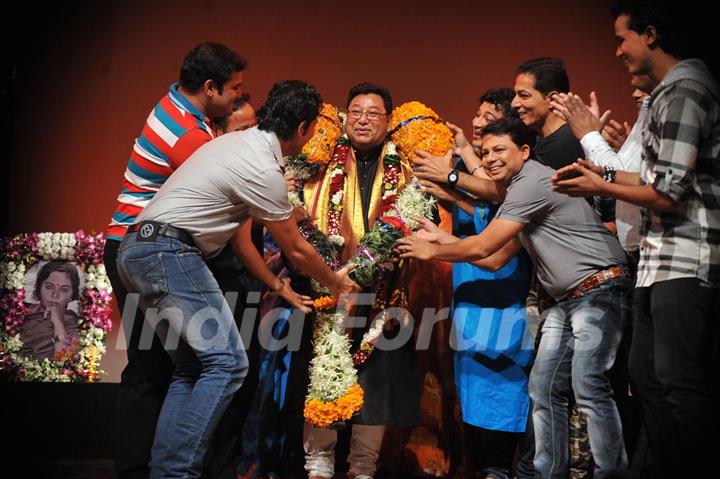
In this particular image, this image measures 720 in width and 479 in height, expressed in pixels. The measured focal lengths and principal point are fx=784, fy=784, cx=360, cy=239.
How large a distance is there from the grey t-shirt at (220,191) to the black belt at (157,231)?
0.02 m

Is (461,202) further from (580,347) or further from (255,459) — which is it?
(255,459)

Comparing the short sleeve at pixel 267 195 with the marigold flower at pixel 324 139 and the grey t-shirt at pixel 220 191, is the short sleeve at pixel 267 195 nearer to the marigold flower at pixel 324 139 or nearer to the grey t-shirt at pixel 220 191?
the grey t-shirt at pixel 220 191

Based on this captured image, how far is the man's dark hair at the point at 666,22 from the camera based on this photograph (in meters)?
2.64

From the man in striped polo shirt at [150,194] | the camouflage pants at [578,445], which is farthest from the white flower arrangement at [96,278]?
the camouflage pants at [578,445]

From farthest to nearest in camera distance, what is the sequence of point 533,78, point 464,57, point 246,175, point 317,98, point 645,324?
point 464,57
point 533,78
point 317,98
point 246,175
point 645,324

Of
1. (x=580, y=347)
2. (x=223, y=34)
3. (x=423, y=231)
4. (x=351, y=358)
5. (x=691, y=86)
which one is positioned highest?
(x=223, y=34)

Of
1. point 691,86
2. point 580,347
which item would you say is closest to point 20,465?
point 580,347

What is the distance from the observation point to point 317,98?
339cm

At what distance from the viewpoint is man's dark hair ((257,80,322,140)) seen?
325 centimetres

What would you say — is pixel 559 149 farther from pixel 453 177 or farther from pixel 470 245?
pixel 470 245

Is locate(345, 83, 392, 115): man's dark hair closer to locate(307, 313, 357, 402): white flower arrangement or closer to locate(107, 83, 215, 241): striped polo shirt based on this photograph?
locate(107, 83, 215, 241): striped polo shirt

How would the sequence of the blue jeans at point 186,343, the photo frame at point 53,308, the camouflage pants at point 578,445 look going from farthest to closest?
the photo frame at point 53,308
the camouflage pants at point 578,445
the blue jeans at point 186,343

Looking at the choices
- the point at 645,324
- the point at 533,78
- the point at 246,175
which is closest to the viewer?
the point at 645,324

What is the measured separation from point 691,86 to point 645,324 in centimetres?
80
